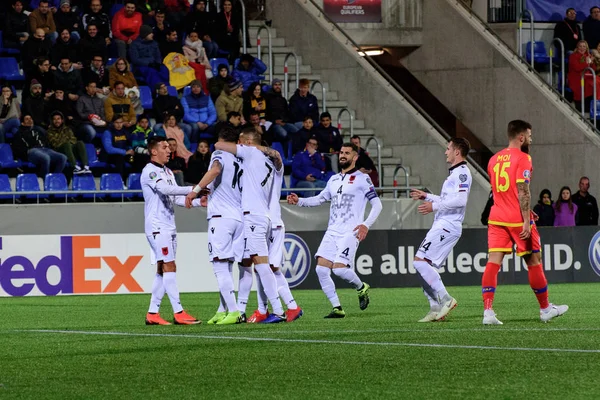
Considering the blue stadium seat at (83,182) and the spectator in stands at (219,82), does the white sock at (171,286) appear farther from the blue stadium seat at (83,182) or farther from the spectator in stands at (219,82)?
the spectator in stands at (219,82)

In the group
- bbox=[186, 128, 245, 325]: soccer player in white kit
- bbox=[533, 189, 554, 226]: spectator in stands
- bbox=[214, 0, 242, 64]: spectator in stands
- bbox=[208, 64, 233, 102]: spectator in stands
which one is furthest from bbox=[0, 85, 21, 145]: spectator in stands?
bbox=[533, 189, 554, 226]: spectator in stands

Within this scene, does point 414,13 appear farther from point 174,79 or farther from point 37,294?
point 37,294

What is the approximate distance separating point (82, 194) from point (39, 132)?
1344mm

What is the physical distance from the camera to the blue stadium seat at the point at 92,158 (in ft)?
72.8

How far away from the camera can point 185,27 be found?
25938 mm

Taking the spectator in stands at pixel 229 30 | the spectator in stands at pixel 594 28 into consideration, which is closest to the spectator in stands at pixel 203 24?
the spectator in stands at pixel 229 30

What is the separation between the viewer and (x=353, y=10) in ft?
98.7

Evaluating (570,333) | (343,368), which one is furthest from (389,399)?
(570,333)

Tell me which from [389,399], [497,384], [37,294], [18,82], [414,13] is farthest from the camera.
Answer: [414,13]

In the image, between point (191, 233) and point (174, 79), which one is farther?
point (174, 79)

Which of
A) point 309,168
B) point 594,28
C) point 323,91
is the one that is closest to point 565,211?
point 309,168

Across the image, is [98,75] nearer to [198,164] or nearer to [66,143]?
[66,143]

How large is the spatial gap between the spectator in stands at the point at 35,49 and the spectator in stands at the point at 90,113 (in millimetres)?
1232

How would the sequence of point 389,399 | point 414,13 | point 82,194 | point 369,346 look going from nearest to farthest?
point 389,399 < point 369,346 < point 82,194 < point 414,13
